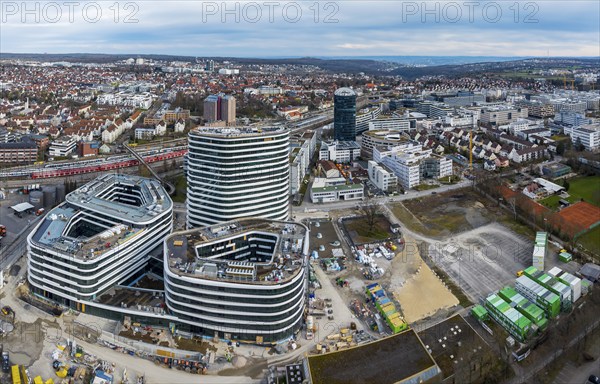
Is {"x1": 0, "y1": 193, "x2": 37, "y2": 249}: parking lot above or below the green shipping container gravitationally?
above

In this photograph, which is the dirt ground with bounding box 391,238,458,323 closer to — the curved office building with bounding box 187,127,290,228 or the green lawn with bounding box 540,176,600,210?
the curved office building with bounding box 187,127,290,228

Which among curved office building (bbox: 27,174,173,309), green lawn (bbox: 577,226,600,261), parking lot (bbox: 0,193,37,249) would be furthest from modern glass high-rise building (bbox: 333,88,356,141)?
parking lot (bbox: 0,193,37,249)

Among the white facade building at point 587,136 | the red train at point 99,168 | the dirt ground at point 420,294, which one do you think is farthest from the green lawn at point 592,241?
the red train at point 99,168

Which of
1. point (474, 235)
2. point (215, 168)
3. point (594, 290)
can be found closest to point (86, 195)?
point (215, 168)

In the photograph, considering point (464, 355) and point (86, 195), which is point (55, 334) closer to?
point (86, 195)

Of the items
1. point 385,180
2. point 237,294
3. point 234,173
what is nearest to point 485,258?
point 385,180

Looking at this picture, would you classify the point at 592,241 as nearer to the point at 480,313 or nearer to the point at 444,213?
the point at 444,213
